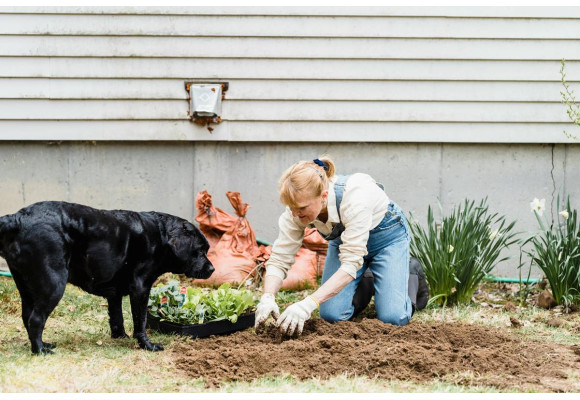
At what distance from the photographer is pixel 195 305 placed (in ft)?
13.9

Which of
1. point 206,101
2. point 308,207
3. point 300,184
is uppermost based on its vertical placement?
point 206,101

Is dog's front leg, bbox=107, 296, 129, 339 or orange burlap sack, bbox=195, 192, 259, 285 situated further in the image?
orange burlap sack, bbox=195, 192, 259, 285

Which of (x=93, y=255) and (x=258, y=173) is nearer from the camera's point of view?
(x=93, y=255)

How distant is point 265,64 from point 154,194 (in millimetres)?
1640

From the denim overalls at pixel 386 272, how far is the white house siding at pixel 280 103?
1.93m

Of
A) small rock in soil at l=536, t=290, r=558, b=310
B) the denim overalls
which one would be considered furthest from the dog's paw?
small rock in soil at l=536, t=290, r=558, b=310

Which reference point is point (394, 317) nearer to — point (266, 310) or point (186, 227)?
point (266, 310)

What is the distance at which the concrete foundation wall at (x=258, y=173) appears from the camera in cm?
633

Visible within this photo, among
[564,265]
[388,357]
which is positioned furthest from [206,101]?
[388,357]

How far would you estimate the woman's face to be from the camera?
3.70 m

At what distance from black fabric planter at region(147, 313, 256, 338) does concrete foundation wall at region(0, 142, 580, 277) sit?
212 cm

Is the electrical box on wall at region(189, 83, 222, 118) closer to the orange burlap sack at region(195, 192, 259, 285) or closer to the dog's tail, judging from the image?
the orange burlap sack at region(195, 192, 259, 285)

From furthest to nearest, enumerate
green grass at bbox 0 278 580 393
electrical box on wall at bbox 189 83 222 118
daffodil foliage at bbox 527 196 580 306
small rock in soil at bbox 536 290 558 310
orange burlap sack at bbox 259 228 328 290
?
electrical box on wall at bbox 189 83 222 118 → orange burlap sack at bbox 259 228 328 290 → small rock in soil at bbox 536 290 558 310 → daffodil foliage at bbox 527 196 580 306 → green grass at bbox 0 278 580 393

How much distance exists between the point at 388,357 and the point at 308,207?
0.93m
